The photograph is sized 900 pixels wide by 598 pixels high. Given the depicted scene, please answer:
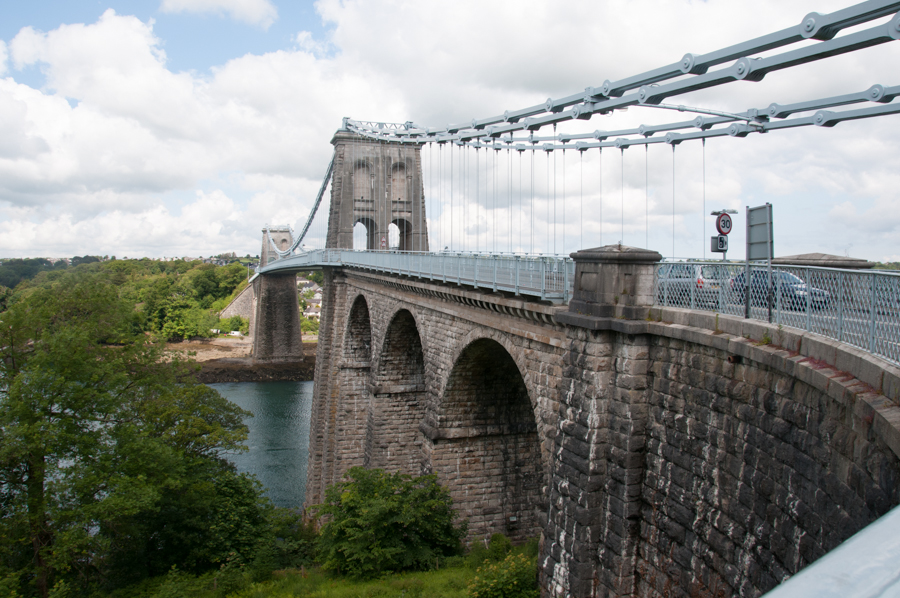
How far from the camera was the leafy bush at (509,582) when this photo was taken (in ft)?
30.8

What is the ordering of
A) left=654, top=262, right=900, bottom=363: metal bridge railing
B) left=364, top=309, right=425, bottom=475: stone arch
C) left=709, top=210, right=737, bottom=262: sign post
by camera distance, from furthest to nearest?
left=364, top=309, right=425, bottom=475: stone arch < left=709, top=210, right=737, bottom=262: sign post < left=654, top=262, right=900, bottom=363: metal bridge railing

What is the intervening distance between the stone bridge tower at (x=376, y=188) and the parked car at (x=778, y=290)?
76.0 ft

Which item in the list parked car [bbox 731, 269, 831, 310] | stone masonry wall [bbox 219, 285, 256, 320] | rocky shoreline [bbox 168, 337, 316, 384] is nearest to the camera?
parked car [bbox 731, 269, 831, 310]

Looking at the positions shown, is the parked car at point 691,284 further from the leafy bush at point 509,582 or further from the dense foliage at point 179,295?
the dense foliage at point 179,295

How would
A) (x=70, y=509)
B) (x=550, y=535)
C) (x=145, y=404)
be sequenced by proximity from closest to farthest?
(x=550, y=535) → (x=70, y=509) → (x=145, y=404)

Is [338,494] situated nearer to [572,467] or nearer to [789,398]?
[572,467]

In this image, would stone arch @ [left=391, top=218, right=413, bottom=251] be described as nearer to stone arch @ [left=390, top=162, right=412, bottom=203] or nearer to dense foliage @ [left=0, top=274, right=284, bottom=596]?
stone arch @ [left=390, top=162, right=412, bottom=203]

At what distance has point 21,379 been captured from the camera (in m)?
12.2

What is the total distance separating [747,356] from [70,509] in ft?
41.4

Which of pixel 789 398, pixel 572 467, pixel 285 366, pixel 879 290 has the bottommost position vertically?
pixel 285 366

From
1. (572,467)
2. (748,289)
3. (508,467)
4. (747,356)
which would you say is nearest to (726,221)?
(748,289)

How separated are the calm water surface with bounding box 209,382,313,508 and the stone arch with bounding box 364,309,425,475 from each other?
7308 millimetres

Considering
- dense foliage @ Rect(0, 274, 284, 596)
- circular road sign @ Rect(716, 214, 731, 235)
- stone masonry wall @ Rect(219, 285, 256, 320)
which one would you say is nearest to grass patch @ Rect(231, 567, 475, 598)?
dense foliage @ Rect(0, 274, 284, 596)

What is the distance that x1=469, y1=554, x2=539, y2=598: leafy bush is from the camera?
370 inches
